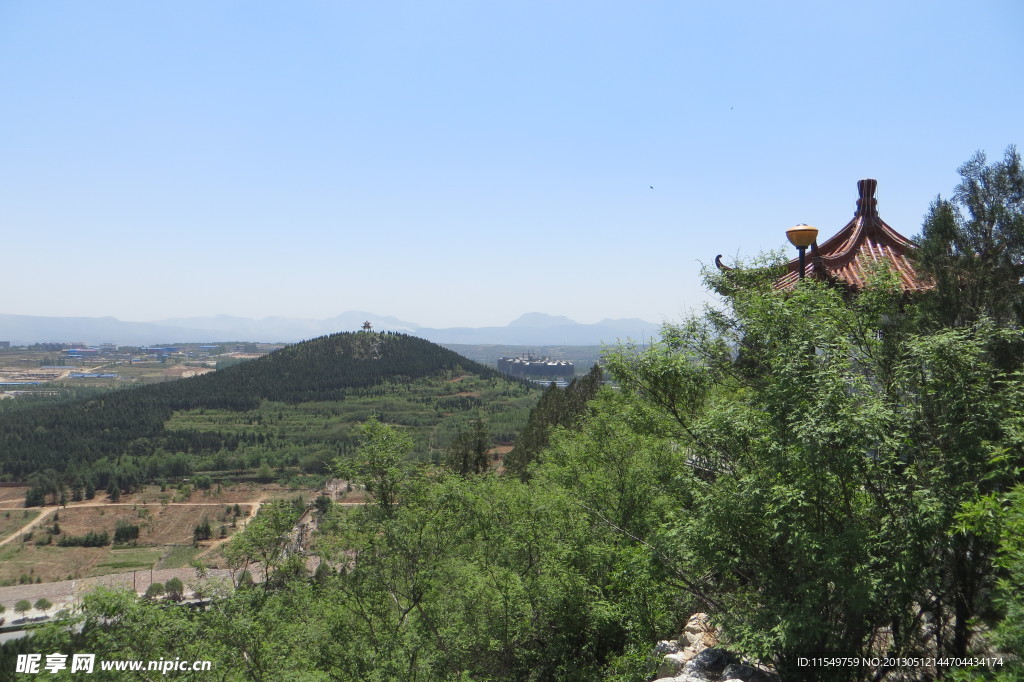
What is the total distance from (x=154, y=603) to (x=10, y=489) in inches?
6417

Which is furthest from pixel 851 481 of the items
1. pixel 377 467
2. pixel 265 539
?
pixel 265 539

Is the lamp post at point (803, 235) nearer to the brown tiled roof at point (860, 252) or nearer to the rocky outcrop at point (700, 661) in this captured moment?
the brown tiled roof at point (860, 252)

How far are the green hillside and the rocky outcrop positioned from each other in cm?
10664

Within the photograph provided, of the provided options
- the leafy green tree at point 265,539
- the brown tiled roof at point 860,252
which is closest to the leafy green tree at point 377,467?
the leafy green tree at point 265,539

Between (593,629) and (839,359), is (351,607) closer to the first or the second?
(593,629)

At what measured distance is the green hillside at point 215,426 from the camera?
458 ft

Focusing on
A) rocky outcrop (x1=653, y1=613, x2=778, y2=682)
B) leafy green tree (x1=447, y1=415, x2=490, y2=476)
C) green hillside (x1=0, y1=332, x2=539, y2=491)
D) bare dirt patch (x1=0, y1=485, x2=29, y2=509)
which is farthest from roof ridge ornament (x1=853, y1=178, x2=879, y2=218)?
bare dirt patch (x1=0, y1=485, x2=29, y2=509)

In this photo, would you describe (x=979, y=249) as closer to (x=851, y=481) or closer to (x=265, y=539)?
(x=851, y=481)

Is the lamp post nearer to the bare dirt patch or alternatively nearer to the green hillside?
the green hillside

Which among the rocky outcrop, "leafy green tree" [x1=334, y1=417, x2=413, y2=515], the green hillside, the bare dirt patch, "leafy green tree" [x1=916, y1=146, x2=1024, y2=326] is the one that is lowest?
the bare dirt patch

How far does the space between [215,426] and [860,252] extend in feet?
600

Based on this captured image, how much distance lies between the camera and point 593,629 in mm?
16250

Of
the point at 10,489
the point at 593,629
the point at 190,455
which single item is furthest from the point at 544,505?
the point at 10,489

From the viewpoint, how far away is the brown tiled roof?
13906 millimetres
